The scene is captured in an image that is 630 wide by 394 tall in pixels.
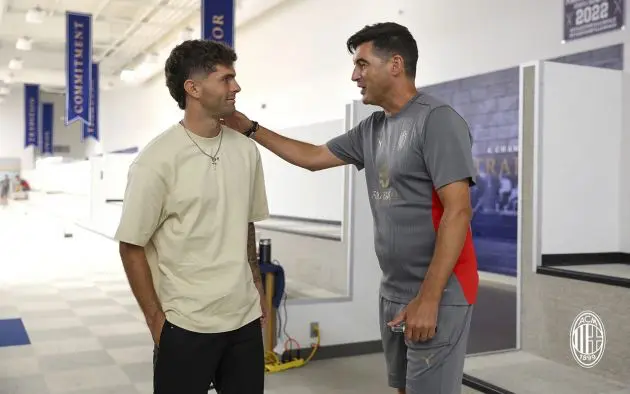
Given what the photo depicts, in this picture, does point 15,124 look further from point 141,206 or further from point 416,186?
point 416,186

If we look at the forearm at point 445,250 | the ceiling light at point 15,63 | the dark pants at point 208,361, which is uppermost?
the ceiling light at point 15,63

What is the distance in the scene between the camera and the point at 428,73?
718 cm

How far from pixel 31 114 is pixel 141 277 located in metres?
25.6

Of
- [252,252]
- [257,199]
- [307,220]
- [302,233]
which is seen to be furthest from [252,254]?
[307,220]

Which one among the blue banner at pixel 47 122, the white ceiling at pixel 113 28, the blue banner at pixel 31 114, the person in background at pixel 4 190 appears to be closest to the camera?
the white ceiling at pixel 113 28

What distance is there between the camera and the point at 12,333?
213 inches

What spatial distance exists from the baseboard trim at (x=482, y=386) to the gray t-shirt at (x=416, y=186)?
4.68 ft

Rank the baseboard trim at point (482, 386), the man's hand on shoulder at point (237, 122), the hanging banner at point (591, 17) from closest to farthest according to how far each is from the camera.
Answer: the man's hand on shoulder at point (237, 122) < the baseboard trim at point (482, 386) < the hanging banner at point (591, 17)

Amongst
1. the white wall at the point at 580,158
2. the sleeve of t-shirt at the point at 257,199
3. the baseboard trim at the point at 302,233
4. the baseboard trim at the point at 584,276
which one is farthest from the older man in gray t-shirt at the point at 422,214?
the baseboard trim at the point at 302,233

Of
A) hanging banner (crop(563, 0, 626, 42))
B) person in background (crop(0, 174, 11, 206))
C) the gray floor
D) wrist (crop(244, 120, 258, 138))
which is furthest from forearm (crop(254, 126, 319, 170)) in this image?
person in background (crop(0, 174, 11, 206))

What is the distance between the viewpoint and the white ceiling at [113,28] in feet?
44.6

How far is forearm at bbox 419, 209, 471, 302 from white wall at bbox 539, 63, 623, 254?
234cm

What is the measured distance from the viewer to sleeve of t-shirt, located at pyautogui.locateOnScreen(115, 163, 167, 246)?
68.3 inches

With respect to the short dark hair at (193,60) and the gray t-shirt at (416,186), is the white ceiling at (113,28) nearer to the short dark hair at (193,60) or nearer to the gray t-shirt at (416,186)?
the short dark hair at (193,60)
